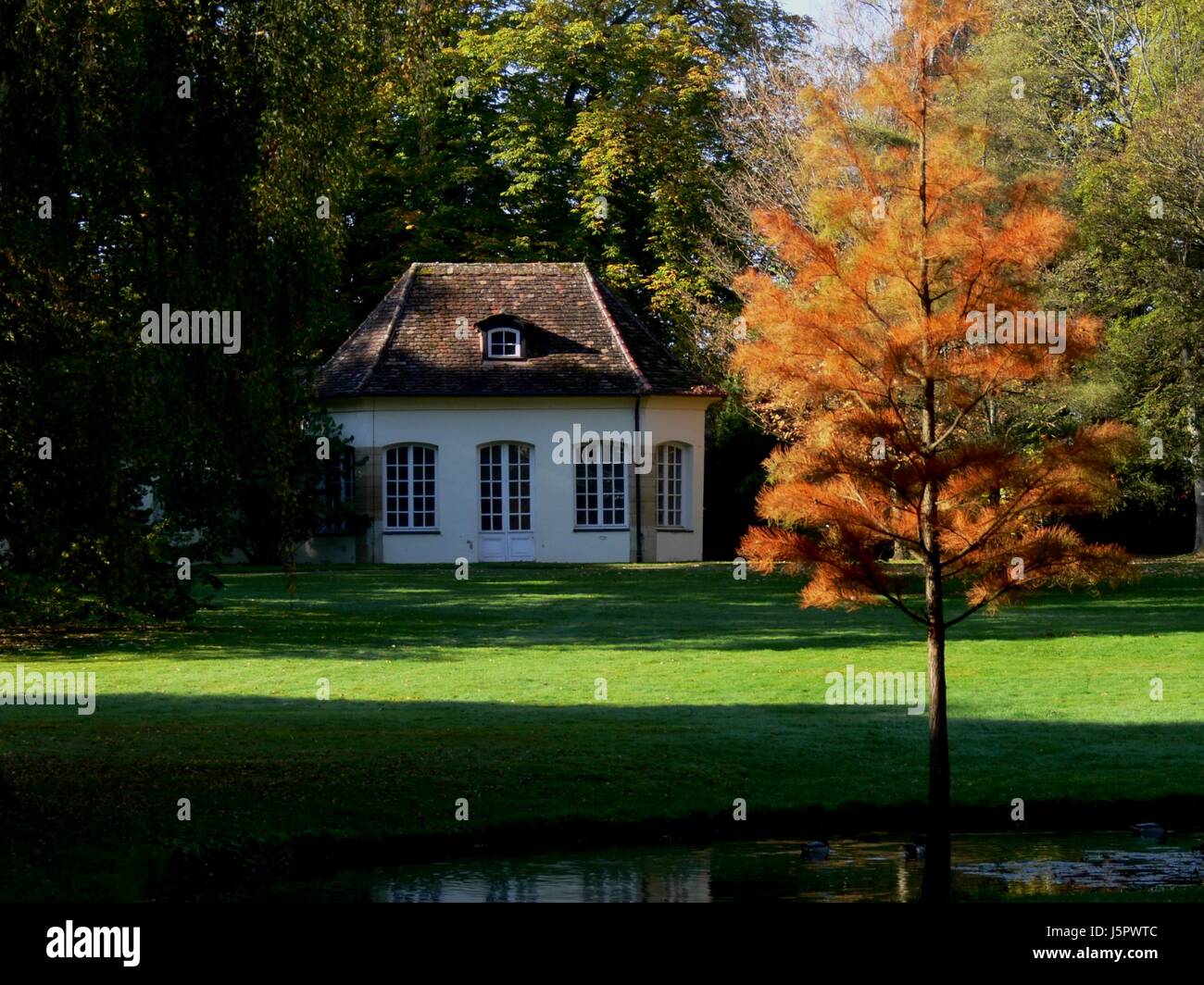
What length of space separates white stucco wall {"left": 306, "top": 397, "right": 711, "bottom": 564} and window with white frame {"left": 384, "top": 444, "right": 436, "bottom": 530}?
10.9 inches

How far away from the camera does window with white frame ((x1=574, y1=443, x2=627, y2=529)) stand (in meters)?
40.6

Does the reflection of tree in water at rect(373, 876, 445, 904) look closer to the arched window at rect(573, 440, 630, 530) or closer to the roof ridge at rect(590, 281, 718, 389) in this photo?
the arched window at rect(573, 440, 630, 530)

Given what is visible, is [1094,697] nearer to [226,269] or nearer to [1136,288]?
[226,269]

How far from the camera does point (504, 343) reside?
4053 cm

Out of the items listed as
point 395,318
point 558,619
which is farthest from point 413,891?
point 395,318

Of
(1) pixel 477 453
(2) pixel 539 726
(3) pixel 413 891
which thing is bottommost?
(3) pixel 413 891

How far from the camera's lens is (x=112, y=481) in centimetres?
1153

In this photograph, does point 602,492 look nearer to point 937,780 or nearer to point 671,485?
point 671,485

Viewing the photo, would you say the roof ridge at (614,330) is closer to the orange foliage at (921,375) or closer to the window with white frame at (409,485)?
the window with white frame at (409,485)

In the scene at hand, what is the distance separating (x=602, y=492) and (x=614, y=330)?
4.13 meters

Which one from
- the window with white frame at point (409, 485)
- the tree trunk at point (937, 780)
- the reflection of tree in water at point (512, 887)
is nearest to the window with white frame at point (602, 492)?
the window with white frame at point (409, 485)

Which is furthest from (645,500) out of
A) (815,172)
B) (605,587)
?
(815,172)

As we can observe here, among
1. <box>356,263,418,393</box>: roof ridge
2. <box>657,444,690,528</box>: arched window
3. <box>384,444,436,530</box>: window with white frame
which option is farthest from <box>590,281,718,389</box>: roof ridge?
<box>384,444,436,530</box>: window with white frame

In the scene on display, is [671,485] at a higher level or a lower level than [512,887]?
higher
